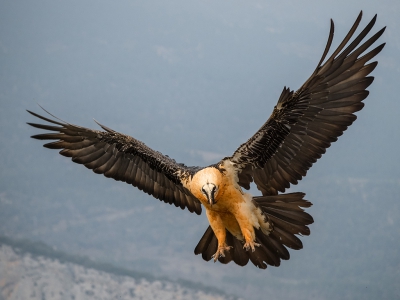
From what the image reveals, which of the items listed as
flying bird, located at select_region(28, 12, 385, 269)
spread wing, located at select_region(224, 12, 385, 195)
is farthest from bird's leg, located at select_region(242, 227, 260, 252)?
spread wing, located at select_region(224, 12, 385, 195)

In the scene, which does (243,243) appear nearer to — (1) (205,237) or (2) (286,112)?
(1) (205,237)

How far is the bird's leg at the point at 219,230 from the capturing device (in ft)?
23.1

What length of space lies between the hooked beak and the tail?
778mm

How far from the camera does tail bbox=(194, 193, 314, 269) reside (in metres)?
7.00

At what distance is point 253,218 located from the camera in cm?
698

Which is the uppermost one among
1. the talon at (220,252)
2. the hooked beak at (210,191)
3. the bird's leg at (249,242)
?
the hooked beak at (210,191)

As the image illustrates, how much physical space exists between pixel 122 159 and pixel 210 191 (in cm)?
180

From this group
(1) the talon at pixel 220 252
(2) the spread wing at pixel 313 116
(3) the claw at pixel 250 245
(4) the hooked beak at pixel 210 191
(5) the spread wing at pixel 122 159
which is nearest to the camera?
(4) the hooked beak at pixel 210 191

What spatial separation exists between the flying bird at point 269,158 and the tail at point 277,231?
0.03ft

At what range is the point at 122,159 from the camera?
787 centimetres

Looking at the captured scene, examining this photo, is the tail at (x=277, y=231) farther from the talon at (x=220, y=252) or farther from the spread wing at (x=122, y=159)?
the spread wing at (x=122, y=159)

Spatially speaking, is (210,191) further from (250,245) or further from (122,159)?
(122,159)

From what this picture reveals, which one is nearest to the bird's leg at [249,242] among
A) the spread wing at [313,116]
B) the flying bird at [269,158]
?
the flying bird at [269,158]

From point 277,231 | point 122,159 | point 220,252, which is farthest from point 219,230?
point 122,159
